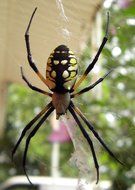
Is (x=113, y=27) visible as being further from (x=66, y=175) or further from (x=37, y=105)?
(x=66, y=175)


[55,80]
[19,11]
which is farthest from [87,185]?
[19,11]

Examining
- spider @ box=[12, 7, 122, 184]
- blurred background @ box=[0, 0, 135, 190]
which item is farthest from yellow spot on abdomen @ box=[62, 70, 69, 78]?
blurred background @ box=[0, 0, 135, 190]

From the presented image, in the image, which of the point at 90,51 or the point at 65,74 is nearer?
the point at 65,74

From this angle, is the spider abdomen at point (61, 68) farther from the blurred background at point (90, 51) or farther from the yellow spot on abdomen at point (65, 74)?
the blurred background at point (90, 51)

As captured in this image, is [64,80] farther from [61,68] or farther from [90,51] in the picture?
[90,51]

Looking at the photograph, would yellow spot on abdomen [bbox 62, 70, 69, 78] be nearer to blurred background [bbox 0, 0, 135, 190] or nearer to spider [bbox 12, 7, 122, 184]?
spider [bbox 12, 7, 122, 184]

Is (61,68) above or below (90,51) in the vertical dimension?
above

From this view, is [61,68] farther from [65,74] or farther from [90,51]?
[90,51]

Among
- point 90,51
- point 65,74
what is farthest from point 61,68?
point 90,51
